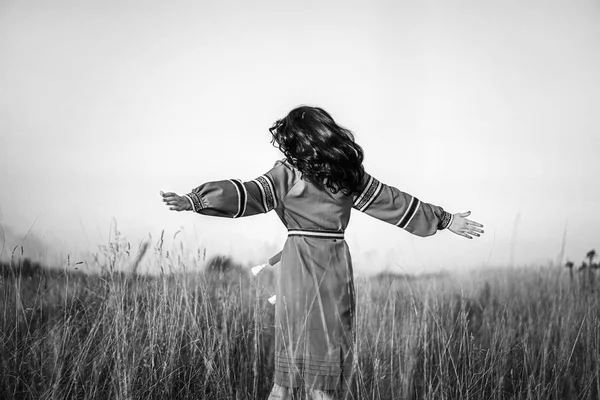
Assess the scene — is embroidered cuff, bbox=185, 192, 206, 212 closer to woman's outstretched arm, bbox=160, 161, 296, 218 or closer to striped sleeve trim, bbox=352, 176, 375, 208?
woman's outstretched arm, bbox=160, 161, 296, 218

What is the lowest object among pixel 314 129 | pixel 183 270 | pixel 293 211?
pixel 183 270

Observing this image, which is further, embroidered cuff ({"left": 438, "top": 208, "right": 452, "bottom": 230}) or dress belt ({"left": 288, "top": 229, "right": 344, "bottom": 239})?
embroidered cuff ({"left": 438, "top": 208, "right": 452, "bottom": 230})

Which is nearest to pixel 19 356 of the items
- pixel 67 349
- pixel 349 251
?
pixel 67 349

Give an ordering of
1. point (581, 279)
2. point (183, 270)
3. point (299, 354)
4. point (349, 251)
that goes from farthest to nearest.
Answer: point (581, 279) < point (183, 270) < point (349, 251) < point (299, 354)

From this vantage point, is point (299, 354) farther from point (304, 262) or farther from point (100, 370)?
point (100, 370)

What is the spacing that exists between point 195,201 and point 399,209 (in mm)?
1078

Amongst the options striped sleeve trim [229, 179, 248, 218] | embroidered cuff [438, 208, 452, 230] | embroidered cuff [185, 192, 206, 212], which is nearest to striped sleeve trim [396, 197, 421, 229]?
embroidered cuff [438, 208, 452, 230]

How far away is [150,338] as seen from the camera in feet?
10.7

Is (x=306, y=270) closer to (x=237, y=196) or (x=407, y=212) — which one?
(x=237, y=196)

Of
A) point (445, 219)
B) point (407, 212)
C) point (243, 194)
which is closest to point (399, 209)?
point (407, 212)

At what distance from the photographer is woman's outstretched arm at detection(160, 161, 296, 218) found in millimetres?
2770

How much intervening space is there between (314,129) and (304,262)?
2.07ft

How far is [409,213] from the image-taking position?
3.28m

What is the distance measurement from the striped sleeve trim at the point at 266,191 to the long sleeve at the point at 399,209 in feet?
1.45
